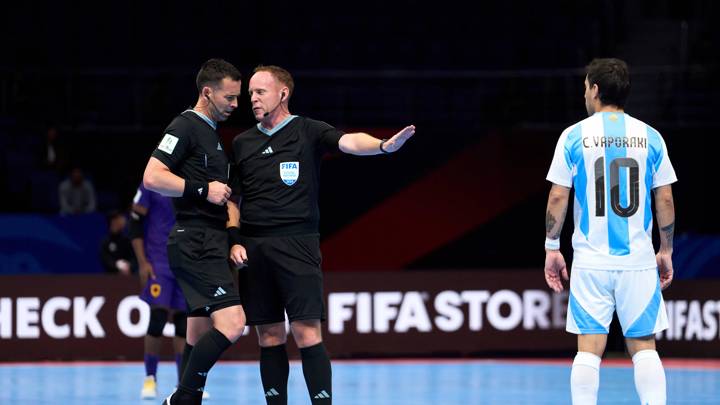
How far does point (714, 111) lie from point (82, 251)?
9538 millimetres

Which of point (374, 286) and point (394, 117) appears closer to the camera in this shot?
point (374, 286)

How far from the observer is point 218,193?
6.98m

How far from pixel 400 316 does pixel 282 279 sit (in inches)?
273

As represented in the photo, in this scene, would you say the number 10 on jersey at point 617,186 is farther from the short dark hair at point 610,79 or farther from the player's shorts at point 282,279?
the player's shorts at point 282,279

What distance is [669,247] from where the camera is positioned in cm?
684

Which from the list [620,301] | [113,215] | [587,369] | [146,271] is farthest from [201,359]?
[113,215]

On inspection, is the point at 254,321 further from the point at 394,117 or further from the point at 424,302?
the point at 394,117

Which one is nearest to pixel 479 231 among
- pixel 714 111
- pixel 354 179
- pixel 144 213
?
pixel 354 179

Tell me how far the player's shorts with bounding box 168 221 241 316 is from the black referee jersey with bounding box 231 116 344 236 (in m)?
0.23

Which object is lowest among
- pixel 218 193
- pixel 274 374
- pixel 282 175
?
pixel 274 374

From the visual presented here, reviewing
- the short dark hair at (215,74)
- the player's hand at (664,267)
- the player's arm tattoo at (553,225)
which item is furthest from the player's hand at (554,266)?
the short dark hair at (215,74)

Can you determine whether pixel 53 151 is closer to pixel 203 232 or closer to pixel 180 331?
pixel 180 331

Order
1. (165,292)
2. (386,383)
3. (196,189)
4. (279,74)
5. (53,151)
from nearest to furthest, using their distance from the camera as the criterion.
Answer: (196,189), (279,74), (165,292), (386,383), (53,151)

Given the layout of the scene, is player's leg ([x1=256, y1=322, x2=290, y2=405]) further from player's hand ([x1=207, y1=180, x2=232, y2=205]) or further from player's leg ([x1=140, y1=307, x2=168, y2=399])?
player's leg ([x1=140, y1=307, x2=168, y2=399])
